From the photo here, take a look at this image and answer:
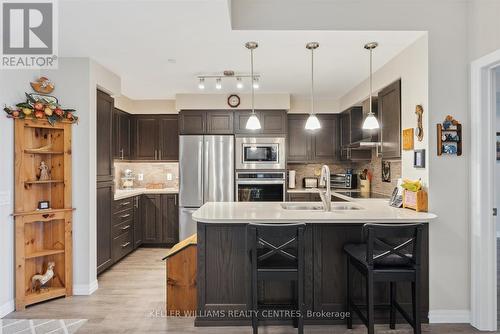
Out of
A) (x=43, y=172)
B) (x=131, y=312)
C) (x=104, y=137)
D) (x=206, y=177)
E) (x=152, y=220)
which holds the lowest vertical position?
(x=131, y=312)

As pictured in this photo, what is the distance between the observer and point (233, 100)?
5.12 m

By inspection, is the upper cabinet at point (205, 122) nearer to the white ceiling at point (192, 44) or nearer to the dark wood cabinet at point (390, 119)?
the white ceiling at point (192, 44)

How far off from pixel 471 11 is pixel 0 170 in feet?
13.8

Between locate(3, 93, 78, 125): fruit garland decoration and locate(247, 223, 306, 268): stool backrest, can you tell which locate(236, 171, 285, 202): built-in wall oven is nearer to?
locate(3, 93, 78, 125): fruit garland decoration

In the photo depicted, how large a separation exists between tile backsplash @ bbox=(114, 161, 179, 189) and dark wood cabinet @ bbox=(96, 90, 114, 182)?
1950 millimetres

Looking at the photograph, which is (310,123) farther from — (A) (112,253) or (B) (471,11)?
(A) (112,253)

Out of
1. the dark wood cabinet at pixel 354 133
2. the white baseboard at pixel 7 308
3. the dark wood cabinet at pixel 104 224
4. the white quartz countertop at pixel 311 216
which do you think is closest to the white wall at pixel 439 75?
the white quartz countertop at pixel 311 216

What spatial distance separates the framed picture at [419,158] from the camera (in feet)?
9.00

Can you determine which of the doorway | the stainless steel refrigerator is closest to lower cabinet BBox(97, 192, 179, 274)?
the stainless steel refrigerator

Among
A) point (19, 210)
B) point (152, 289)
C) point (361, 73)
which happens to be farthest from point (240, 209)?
point (361, 73)

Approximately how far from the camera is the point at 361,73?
4020mm

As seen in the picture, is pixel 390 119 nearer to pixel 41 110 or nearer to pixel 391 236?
pixel 391 236

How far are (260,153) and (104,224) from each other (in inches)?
96.7

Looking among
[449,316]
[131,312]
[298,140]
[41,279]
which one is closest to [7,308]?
[41,279]
